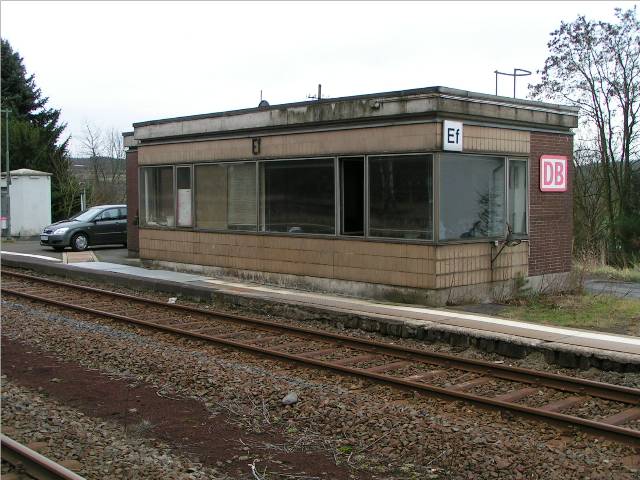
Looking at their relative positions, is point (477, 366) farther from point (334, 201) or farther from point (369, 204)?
point (334, 201)

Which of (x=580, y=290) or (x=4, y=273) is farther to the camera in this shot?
(x=4, y=273)

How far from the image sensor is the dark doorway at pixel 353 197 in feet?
44.8

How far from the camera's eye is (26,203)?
107 feet

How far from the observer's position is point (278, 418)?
643 cm

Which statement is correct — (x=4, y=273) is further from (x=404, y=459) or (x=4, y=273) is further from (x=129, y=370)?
(x=404, y=459)

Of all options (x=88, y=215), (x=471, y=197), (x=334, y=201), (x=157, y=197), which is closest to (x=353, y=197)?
(x=334, y=201)

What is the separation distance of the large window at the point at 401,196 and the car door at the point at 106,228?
1496 centimetres

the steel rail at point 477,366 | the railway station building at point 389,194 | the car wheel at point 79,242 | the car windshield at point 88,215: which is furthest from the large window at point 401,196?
the car windshield at point 88,215

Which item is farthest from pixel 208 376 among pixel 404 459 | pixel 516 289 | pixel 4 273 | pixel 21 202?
pixel 21 202

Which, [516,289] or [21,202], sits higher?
[21,202]

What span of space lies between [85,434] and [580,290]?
10.3 metres

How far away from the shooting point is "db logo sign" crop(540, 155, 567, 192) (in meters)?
13.4

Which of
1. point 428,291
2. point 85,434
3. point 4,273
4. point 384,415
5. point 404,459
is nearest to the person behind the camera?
point 404,459

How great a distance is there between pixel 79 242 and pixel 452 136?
16.7 metres
